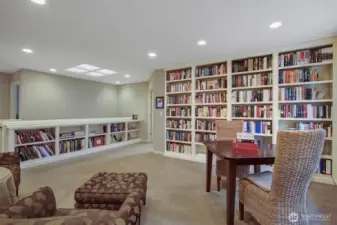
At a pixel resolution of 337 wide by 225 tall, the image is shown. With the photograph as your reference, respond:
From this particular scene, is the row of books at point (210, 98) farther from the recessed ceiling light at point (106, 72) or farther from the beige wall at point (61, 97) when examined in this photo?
the beige wall at point (61, 97)

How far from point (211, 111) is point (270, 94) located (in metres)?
1.22

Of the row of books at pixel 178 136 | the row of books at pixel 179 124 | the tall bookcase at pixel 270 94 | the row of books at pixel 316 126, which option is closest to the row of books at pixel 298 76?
the tall bookcase at pixel 270 94

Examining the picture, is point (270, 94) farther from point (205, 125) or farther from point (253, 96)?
point (205, 125)

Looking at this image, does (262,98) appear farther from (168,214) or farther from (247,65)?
(168,214)

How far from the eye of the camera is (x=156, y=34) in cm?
269

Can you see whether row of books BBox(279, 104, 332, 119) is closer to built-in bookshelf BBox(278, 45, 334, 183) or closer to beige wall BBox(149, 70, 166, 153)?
built-in bookshelf BBox(278, 45, 334, 183)

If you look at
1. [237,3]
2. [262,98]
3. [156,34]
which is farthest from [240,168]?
[156,34]

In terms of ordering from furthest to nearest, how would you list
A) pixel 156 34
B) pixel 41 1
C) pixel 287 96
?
pixel 287 96 → pixel 156 34 → pixel 41 1

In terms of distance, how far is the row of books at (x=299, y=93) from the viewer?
3.01 metres

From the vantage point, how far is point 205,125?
4141 mm

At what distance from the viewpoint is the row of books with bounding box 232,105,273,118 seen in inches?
134

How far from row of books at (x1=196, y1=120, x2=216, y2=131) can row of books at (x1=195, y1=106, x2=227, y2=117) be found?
162 mm

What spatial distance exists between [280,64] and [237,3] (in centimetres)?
190

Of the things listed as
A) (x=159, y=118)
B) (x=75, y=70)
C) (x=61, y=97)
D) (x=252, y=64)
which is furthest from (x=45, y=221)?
(x=61, y=97)
